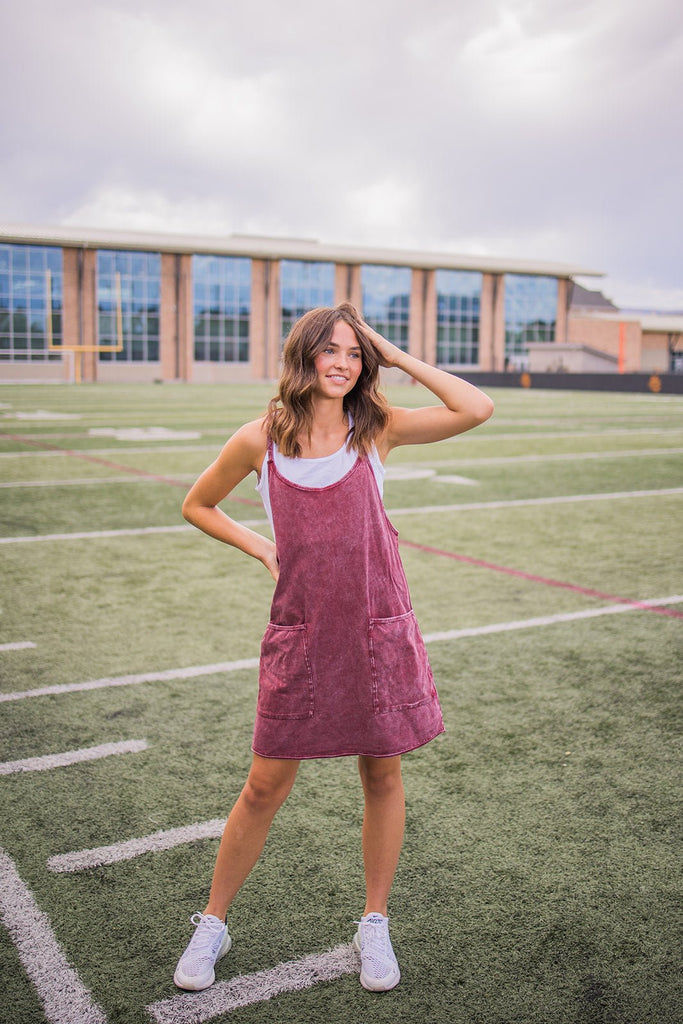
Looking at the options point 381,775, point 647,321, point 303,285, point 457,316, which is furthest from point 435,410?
point 647,321

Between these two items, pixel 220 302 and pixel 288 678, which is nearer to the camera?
pixel 288 678

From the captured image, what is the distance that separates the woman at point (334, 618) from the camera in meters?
2.38

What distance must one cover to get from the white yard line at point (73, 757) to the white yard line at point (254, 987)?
1.50 metres

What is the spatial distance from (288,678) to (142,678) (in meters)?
2.48

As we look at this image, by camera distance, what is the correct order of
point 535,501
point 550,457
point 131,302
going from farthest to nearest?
point 131,302 < point 550,457 < point 535,501

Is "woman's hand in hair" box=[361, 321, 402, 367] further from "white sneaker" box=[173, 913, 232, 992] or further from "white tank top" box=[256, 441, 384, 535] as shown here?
"white sneaker" box=[173, 913, 232, 992]

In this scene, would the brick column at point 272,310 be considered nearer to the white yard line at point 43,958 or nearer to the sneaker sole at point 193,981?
the white yard line at point 43,958

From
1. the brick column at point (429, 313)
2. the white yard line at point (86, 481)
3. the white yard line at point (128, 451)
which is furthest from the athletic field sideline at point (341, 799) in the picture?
the brick column at point (429, 313)

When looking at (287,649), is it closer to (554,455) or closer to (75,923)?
(75,923)

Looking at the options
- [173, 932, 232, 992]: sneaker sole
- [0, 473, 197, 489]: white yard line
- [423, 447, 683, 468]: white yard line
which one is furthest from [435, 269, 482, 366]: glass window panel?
[173, 932, 232, 992]: sneaker sole

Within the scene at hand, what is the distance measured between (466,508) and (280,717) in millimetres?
7604

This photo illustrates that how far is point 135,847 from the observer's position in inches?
122

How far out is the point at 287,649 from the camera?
2398 mm

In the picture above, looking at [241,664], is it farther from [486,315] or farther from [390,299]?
[486,315]
